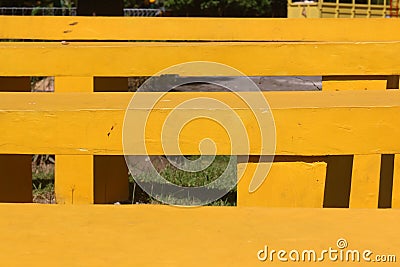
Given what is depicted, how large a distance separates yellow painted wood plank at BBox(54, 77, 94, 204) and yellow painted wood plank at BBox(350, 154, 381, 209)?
1789 mm

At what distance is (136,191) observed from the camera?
5.06 meters

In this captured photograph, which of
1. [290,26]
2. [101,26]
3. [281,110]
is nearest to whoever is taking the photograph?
[281,110]

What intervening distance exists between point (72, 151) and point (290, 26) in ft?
8.68

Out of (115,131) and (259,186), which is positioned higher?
(115,131)

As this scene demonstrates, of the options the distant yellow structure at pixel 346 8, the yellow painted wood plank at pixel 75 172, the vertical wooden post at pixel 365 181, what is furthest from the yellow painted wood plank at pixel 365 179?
the distant yellow structure at pixel 346 8

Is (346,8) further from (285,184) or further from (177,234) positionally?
(177,234)

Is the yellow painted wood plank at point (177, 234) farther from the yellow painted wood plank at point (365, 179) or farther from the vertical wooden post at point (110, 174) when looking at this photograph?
the vertical wooden post at point (110, 174)

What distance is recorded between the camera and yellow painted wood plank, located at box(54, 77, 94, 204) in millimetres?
4246

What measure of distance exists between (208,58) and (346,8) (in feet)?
53.4

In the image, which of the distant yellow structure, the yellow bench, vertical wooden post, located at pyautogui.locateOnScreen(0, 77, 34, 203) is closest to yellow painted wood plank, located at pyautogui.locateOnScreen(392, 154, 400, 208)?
the yellow bench

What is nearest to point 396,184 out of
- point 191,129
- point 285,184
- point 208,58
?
point 285,184

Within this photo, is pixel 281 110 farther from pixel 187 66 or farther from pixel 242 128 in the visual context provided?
pixel 187 66

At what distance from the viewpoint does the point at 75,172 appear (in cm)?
428

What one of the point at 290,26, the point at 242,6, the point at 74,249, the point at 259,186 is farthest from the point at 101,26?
the point at 242,6
